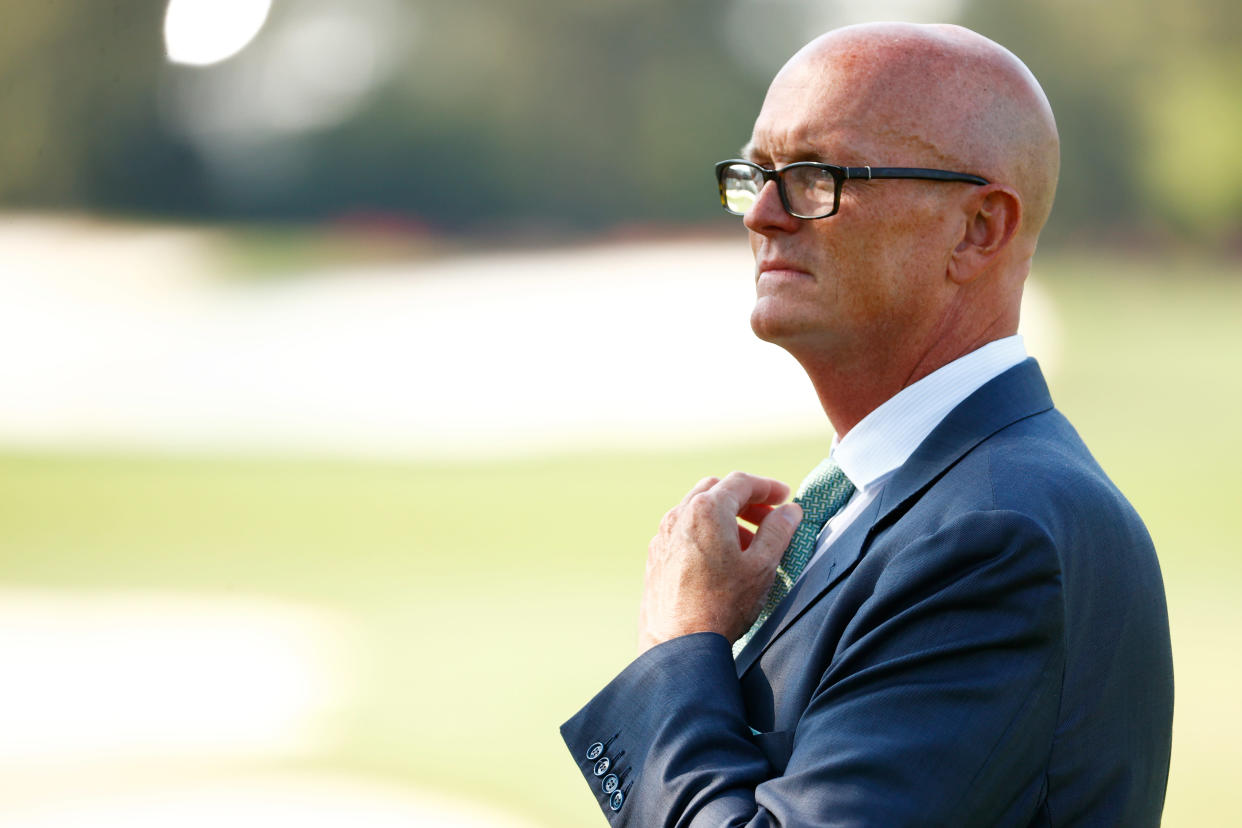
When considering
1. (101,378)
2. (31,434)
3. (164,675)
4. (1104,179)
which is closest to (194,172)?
(101,378)

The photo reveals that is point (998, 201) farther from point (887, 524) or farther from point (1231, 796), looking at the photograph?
point (1231, 796)

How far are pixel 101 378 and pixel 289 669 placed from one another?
3.43 metres

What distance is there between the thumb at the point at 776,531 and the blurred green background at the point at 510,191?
4340 millimetres

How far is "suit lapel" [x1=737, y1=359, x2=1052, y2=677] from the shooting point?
1.07 meters

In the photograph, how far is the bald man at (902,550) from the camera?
892 millimetres

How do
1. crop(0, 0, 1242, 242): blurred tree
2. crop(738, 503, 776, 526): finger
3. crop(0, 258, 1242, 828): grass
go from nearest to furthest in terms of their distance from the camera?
crop(738, 503, 776, 526): finger < crop(0, 258, 1242, 828): grass < crop(0, 0, 1242, 242): blurred tree

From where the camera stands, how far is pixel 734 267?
741 cm

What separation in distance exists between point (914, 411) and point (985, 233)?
0.60ft

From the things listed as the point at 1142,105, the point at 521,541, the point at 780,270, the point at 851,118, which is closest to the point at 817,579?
the point at 780,270

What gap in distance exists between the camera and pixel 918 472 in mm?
1080

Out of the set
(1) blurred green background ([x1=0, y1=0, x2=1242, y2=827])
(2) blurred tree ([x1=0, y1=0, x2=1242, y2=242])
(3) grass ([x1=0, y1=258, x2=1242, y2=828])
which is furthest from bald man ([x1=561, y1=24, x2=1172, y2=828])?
(2) blurred tree ([x1=0, y1=0, x2=1242, y2=242])

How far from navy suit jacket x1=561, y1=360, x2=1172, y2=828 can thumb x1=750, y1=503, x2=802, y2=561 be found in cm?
8

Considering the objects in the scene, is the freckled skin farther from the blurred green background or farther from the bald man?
the blurred green background

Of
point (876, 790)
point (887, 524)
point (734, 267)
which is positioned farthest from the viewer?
point (734, 267)
